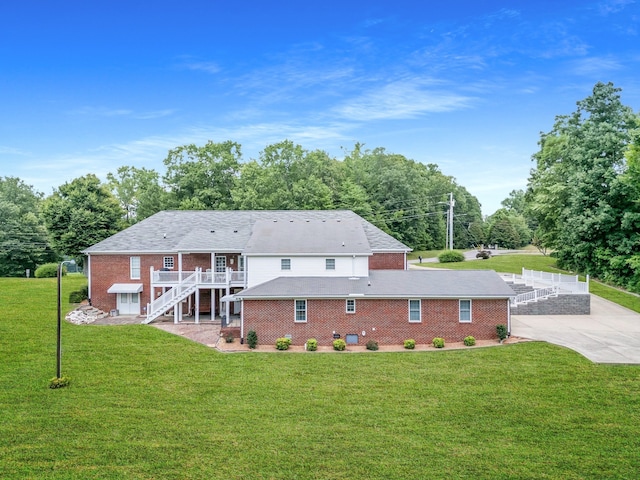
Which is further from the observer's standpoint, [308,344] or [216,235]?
[216,235]

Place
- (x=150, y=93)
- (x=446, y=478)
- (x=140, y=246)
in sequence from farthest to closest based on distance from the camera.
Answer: (x=150, y=93)
(x=140, y=246)
(x=446, y=478)

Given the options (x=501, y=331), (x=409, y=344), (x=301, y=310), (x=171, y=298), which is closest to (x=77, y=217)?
(x=171, y=298)

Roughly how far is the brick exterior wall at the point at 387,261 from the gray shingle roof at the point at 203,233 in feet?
1.77

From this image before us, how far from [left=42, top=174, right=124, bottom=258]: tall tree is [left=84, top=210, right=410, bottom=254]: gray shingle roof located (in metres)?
10.9

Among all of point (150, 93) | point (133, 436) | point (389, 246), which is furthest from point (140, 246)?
point (133, 436)

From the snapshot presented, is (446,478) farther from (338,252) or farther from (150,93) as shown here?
(150,93)

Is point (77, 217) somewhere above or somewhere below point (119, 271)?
above

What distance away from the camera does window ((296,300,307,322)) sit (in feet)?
74.2

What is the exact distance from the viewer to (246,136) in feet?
164

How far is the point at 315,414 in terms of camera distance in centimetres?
1413

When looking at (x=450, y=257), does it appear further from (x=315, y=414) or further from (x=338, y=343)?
(x=315, y=414)

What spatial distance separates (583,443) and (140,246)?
27374 millimetres

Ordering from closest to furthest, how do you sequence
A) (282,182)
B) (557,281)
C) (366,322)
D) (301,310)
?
(366,322)
(301,310)
(557,281)
(282,182)

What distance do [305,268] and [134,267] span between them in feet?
41.9
